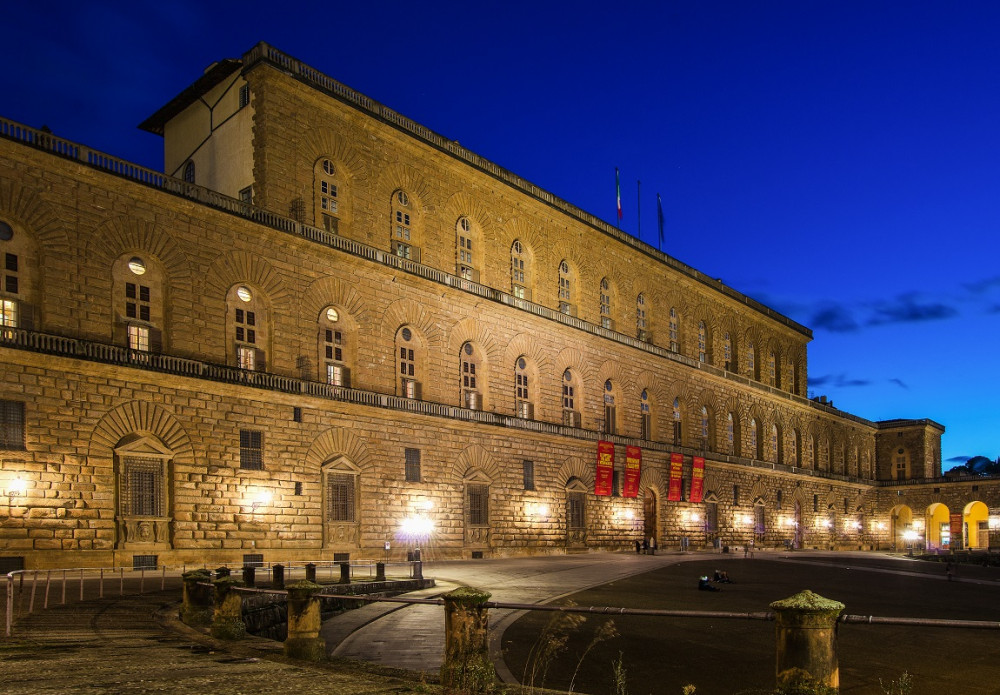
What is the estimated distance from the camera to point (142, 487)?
2433 cm

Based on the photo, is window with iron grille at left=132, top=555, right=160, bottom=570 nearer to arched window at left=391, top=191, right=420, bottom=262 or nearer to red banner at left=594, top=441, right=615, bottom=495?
arched window at left=391, top=191, right=420, bottom=262

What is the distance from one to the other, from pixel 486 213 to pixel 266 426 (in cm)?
1509

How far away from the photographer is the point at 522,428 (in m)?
37.3

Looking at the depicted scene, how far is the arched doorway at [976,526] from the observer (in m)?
70.7

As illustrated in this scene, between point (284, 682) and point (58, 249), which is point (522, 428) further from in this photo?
point (284, 682)

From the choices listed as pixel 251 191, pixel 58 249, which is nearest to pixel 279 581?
pixel 58 249

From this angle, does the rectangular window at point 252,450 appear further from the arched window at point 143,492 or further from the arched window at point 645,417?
the arched window at point 645,417

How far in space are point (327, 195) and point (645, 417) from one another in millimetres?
22352

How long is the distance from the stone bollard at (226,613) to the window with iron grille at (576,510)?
92.1 ft

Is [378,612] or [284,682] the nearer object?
[284,682]

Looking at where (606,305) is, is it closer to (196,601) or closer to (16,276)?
(16,276)

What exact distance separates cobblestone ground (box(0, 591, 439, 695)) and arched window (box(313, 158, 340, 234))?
65.8 ft

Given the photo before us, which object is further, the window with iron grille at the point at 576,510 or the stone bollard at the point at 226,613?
the window with iron grille at the point at 576,510

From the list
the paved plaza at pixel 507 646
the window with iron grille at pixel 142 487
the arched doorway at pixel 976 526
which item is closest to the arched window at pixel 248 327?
the window with iron grille at pixel 142 487
